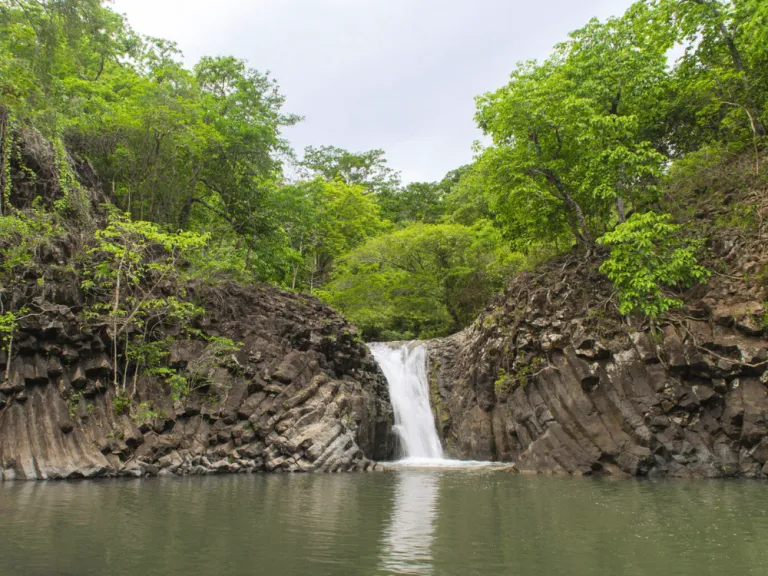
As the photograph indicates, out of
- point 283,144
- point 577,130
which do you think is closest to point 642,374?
point 577,130

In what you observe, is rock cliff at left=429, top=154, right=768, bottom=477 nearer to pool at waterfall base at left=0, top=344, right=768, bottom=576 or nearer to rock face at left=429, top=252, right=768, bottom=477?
rock face at left=429, top=252, right=768, bottom=477

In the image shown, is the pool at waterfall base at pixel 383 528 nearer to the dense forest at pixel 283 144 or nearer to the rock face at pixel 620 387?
the rock face at pixel 620 387

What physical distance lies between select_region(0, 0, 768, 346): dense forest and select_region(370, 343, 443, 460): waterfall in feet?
23.4

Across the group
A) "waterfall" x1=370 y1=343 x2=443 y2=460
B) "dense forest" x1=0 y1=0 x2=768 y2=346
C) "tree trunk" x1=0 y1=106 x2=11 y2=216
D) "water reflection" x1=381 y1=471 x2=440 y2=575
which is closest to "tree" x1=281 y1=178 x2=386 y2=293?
"dense forest" x1=0 y1=0 x2=768 y2=346

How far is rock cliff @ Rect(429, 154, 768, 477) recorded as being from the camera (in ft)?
48.9

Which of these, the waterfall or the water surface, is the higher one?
the waterfall

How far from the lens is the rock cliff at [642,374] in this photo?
14.9 metres

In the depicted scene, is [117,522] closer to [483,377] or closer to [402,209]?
[483,377]

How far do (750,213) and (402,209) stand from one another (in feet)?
102

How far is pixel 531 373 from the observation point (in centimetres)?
1922

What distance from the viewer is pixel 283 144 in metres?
28.0

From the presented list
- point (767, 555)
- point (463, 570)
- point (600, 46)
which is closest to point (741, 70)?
point (600, 46)

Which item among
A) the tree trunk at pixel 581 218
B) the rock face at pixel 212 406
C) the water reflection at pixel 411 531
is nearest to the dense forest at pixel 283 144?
the tree trunk at pixel 581 218

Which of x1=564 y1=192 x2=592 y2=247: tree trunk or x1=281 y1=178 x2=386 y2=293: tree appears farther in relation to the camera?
x1=281 y1=178 x2=386 y2=293: tree
